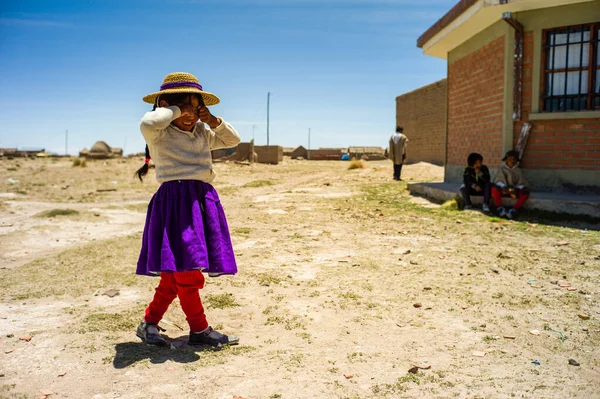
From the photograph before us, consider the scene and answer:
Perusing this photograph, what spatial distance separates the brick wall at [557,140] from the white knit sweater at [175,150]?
22.5 ft

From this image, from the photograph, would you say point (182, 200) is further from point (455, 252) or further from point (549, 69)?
point (549, 69)

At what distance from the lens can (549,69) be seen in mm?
7812

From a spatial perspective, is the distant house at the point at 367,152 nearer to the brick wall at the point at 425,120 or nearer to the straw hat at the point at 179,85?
the brick wall at the point at 425,120

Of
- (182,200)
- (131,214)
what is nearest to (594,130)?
(182,200)

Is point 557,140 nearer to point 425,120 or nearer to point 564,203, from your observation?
point 564,203

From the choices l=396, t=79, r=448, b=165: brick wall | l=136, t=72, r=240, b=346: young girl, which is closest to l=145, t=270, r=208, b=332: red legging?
l=136, t=72, r=240, b=346: young girl

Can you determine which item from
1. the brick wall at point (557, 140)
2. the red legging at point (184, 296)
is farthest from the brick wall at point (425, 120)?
the red legging at point (184, 296)

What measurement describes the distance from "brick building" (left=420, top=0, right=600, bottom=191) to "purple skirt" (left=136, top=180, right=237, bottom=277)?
688cm

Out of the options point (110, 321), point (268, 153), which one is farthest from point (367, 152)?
point (110, 321)

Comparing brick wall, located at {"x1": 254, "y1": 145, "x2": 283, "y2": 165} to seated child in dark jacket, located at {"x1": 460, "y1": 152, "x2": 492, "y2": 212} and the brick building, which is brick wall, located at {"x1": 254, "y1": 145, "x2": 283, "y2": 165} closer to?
the brick building

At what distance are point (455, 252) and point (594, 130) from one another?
4.08 m

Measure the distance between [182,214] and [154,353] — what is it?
2.77 feet

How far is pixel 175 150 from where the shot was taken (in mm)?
2746

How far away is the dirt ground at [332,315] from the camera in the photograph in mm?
2328
